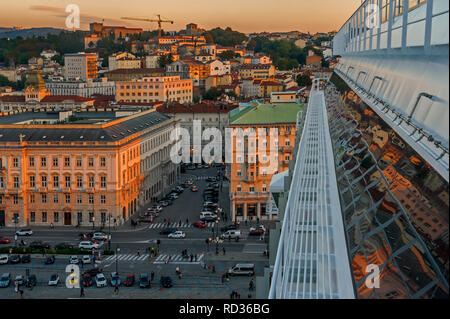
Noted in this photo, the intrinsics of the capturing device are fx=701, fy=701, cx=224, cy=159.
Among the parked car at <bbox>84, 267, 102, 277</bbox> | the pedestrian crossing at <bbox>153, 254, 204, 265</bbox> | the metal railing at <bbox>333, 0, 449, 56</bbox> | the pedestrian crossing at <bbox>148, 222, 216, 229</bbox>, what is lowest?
the pedestrian crossing at <bbox>148, 222, 216, 229</bbox>

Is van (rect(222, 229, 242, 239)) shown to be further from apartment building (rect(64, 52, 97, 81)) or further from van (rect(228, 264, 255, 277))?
apartment building (rect(64, 52, 97, 81))

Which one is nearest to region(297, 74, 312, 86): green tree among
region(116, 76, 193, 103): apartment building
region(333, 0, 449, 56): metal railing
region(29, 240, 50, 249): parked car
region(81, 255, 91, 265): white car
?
region(116, 76, 193, 103): apartment building

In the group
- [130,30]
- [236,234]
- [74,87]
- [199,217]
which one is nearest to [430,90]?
[236,234]

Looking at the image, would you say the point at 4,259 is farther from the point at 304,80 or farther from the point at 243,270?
the point at 304,80

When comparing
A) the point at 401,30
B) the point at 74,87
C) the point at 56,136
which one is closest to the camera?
the point at 401,30

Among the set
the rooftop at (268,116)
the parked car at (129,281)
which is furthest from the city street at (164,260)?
the rooftop at (268,116)

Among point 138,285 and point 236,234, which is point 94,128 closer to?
point 236,234
